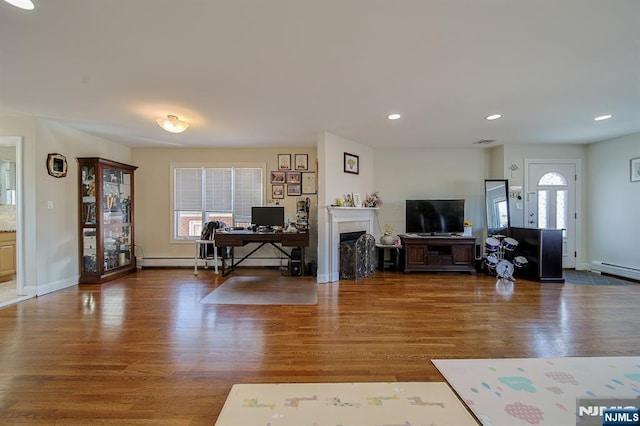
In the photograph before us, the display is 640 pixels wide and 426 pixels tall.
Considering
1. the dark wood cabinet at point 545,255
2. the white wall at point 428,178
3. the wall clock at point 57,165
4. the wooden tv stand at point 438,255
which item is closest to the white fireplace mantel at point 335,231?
the white wall at point 428,178

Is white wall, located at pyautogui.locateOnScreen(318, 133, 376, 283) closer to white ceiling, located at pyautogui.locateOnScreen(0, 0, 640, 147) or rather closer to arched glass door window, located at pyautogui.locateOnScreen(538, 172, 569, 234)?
white ceiling, located at pyautogui.locateOnScreen(0, 0, 640, 147)

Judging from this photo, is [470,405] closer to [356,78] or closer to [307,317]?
[307,317]

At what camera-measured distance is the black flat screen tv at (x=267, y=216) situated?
4.89m

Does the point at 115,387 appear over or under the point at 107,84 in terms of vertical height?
under

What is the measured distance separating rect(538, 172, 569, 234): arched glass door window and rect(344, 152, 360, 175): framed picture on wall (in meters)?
3.57

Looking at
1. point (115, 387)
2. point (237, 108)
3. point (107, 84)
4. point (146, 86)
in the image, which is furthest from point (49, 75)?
point (115, 387)

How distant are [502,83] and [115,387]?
13.3 feet

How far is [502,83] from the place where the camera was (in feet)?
8.55

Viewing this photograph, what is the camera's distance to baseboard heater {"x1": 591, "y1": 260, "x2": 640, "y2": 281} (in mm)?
4367

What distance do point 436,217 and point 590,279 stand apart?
8.53 ft

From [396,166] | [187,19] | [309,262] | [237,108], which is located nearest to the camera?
[187,19]

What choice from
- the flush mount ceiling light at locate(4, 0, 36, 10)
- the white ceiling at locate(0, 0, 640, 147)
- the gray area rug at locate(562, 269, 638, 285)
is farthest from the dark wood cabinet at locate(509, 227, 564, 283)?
the flush mount ceiling light at locate(4, 0, 36, 10)

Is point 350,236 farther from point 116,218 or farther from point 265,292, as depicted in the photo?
point 116,218

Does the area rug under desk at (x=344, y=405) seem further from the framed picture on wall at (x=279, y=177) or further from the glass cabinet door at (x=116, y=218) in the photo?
the glass cabinet door at (x=116, y=218)
